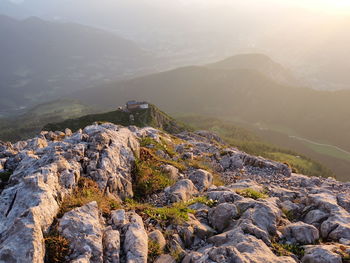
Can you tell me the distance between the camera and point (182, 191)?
72.1ft

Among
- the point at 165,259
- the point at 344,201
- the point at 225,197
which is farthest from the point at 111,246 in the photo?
the point at 344,201

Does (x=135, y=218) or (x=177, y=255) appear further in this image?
(x=135, y=218)

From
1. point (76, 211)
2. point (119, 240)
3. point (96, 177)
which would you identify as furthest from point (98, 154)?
point (119, 240)

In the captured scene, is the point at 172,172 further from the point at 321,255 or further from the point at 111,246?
the point at 321,255

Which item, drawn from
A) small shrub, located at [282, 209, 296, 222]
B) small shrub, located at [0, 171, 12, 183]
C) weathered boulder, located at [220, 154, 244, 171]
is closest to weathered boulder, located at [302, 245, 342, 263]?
small shrub, located at [282, 209, 296, 222]

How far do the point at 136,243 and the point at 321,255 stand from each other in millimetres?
8761

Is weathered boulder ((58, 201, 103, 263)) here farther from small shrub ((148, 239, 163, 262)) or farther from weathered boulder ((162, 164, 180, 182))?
weathered boulder ((162, 164, 180, 182))

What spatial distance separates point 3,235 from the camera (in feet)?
40.1

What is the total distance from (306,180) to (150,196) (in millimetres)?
18401

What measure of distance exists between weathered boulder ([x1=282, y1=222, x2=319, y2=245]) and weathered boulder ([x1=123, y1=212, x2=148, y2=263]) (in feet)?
25.5

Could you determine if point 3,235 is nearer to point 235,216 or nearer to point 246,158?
point 235,216

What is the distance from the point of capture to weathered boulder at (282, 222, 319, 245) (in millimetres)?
15125

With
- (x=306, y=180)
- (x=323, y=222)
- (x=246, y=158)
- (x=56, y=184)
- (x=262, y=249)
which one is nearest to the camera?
(x=262, y=249)

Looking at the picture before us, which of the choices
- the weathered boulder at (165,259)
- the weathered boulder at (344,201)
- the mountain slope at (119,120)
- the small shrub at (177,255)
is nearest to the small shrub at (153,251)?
the weathered boulder at (165,259)
